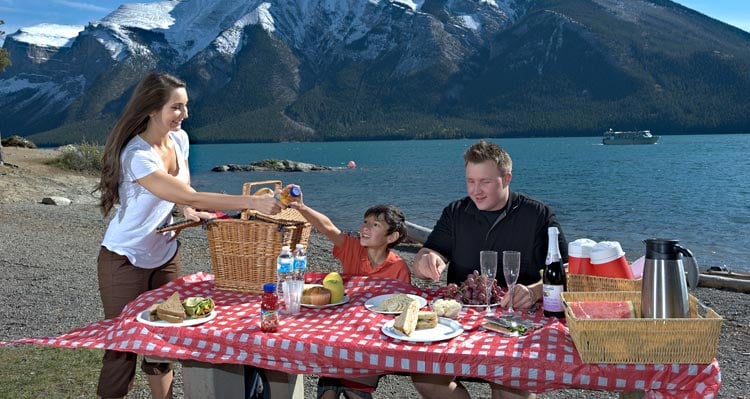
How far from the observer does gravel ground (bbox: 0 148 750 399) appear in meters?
5.63

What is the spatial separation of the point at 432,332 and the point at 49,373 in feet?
13.2

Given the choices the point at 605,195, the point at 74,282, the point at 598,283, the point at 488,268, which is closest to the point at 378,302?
the point at 488,268

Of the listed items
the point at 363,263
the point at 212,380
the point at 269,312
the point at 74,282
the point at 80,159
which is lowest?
the point at 74,282

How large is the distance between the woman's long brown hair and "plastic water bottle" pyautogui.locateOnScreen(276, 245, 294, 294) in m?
1.13

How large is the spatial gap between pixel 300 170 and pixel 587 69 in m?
155

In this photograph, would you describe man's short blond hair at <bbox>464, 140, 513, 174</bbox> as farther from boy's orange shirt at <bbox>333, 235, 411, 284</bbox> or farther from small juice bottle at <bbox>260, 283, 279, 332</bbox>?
small juice bottle at <bbox>260, 283, 279, 332</bbox>

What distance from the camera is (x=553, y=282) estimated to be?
3.05m

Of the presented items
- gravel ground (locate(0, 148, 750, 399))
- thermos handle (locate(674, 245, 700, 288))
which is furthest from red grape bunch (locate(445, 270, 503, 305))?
gravel ground (locate(0, 148, 750, 399))

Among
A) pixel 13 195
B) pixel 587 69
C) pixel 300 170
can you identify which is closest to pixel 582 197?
pixel 13 195

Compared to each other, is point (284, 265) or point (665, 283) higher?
point (665, 283)

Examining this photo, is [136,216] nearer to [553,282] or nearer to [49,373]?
[553,282]

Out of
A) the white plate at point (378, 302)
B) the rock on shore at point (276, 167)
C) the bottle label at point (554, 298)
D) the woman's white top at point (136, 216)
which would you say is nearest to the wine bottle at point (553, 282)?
the bottle label at point (554, 298)

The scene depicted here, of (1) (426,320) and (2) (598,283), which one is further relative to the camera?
(2) (598,283)

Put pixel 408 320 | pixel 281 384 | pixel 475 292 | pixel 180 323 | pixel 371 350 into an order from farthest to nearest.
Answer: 1. pixel 281 384
2. pixel 475 292
3. pixel 180 323
4. pixel 408 320
5. pixel 371 350
